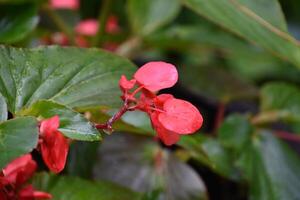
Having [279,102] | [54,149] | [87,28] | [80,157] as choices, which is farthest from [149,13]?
[54,149]

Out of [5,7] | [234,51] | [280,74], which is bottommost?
[280,74]

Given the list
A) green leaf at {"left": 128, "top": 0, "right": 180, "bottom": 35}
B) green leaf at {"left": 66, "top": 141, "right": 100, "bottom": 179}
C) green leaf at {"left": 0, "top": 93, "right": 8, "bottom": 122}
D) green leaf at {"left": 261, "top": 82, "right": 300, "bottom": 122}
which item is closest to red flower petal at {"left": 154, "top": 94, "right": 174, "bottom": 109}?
green leaf at {"left": 0, "top": 93, "right": 8, "bottom": 122}

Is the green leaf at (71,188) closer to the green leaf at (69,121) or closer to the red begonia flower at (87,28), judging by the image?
the green leaf at (69,121)

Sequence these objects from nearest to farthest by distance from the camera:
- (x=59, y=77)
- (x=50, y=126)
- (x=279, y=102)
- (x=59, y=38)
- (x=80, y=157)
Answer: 1. (x=50, y=126)
2. (x=59, y=77)
3. (x=80, y=157)
4. (x=279, y=102)
5. (x=59, y=38)

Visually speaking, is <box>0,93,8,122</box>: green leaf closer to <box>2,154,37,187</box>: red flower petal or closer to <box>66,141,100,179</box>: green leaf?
<box>2,154,37,187</box>: red flower petal

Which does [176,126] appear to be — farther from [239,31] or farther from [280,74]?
[280,74]

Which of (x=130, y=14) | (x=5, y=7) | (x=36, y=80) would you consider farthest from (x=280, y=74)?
(x=36, y=80)

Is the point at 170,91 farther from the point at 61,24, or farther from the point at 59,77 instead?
the point at 59,77
